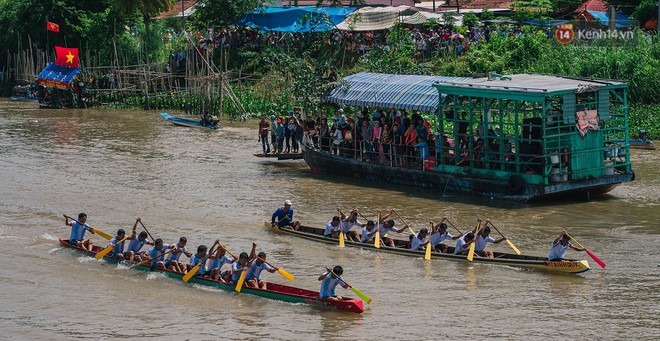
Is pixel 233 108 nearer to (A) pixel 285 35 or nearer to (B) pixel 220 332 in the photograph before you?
(A) pixel 285 35

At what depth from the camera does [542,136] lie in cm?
2353

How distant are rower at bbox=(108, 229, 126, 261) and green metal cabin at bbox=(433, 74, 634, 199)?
8610mm

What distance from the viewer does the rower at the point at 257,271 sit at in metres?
18.0

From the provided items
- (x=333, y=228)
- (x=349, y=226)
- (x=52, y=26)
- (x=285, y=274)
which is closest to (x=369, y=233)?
(x=349, y=226)

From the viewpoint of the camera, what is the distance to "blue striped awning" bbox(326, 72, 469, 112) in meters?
26.5

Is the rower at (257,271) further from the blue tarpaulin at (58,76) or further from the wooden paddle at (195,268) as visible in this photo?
the blue tarpaulin at (58,76)

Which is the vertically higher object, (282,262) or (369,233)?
(369,233)

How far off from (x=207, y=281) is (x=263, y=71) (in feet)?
87.3

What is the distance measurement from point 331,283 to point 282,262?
3.52 metres

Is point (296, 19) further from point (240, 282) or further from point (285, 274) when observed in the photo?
point (240, 282)

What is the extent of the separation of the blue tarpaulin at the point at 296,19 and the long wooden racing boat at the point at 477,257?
21.7m

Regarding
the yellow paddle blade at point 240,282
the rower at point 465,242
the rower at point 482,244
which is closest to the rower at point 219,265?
the yellow paddle blade at point 240,282

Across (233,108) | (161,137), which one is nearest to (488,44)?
(233,108)

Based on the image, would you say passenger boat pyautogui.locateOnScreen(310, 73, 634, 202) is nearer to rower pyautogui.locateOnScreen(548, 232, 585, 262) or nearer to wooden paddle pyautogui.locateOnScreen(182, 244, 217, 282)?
rower pyautogui.locateOnScreen(548, 232, 585, 262)
